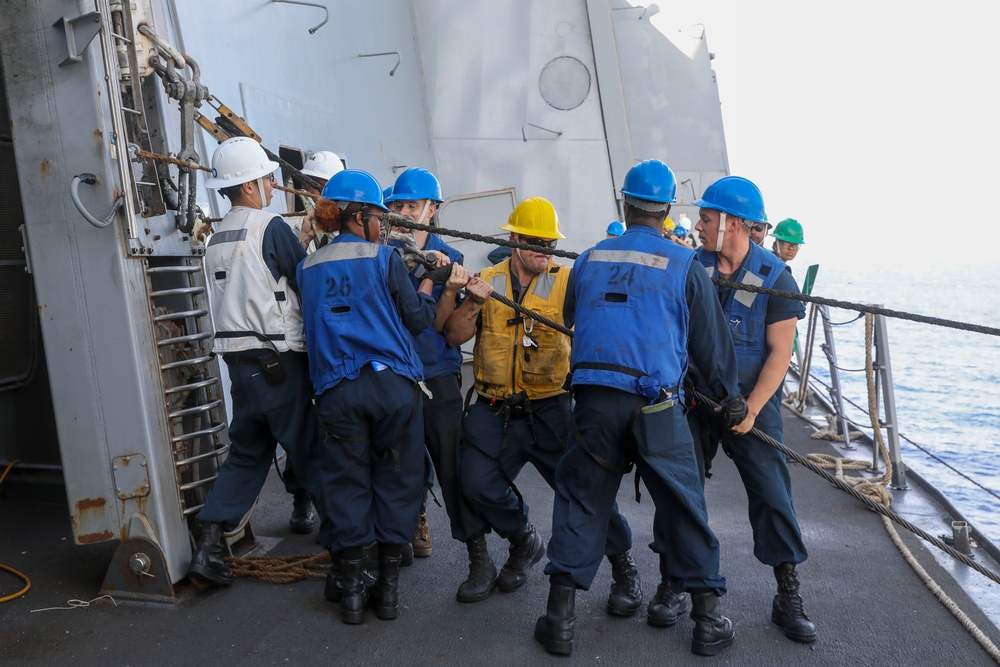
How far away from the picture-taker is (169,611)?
342 centimetres

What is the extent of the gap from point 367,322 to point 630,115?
8.68 metres

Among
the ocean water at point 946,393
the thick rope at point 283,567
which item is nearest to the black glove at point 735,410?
the thick rope at point 283,567

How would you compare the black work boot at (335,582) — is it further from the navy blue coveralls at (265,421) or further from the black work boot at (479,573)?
the black work boot at (479,573)

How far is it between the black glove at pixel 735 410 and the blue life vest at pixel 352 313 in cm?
128

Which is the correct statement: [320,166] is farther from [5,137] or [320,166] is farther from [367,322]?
[367,322]

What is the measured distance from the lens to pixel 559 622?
9.93ft

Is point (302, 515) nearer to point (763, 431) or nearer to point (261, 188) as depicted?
point (261, 188)

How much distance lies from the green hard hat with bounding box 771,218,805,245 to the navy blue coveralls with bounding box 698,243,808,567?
299 cm

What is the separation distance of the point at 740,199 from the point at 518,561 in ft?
6.10

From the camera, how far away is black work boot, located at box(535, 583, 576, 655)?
301 centimetres

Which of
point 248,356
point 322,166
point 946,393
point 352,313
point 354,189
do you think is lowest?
point 946,393

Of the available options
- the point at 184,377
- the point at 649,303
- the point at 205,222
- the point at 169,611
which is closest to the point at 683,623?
the point at 649,303

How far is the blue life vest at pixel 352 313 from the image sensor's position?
3215mm

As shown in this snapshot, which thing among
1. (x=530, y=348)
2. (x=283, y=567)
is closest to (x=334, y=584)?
(x=283, y=567)
